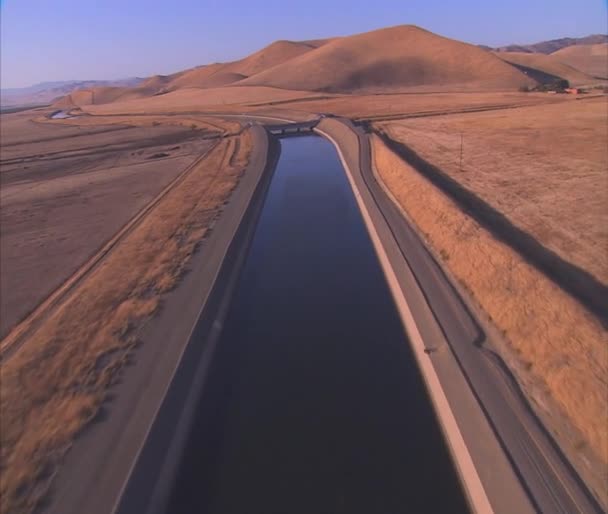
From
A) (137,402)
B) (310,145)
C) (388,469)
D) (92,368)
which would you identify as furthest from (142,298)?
(310,145)

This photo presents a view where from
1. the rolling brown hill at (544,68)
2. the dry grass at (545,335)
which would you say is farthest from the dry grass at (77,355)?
the rolling brown hill at (544,68)

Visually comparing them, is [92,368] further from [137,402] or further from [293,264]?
[293,264]

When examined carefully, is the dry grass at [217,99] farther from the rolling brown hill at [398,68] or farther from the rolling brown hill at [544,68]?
the rolling brown hill at [544,68]

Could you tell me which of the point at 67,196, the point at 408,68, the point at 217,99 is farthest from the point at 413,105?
the point at 408,68

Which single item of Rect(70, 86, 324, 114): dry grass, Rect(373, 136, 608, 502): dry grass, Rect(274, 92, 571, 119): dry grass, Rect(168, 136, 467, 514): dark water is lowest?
Rect(70, 86, 324, 114): dry grass

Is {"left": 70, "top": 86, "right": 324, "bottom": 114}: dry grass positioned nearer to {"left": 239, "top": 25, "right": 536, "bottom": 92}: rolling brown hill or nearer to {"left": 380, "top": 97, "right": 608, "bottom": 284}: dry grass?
{"left": 239, "top": 25, "right": 536, "bottom": 92}: rolling brown hill

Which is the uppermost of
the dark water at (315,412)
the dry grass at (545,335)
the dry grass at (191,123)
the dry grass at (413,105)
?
the dry grass at (545,335)

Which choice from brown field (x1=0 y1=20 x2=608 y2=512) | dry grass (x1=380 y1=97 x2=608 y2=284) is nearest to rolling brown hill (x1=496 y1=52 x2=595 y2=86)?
brown field (x1=0 y1=20 x2=608 y2=512)
